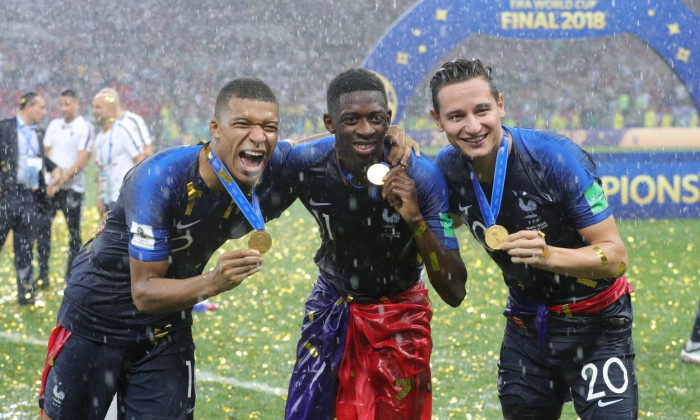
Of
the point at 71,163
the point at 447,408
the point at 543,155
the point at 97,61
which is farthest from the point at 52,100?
the point at 543,155

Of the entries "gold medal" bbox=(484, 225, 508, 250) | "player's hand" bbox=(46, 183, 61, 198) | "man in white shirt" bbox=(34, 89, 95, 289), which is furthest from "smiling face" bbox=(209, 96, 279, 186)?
"player's hand" bbox=(46, 183, 61, 198)

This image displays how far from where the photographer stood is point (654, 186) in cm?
1420

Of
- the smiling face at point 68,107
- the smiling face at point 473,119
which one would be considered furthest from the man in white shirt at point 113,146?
the smiling face at point 473,119

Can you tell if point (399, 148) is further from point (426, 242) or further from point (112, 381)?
point (112, 381)

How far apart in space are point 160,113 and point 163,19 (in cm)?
587

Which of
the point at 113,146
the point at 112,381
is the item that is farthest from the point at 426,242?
the point at 113,146

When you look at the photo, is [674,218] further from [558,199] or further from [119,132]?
[558,199]

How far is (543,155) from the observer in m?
3.85

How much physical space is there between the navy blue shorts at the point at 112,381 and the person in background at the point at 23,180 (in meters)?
5.56

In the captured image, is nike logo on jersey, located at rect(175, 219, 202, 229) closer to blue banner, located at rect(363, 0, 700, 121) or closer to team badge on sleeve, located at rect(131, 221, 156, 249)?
team badge on sleeve, located at rect(131, 221, 156, 249)

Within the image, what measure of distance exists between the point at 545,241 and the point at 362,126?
88cm

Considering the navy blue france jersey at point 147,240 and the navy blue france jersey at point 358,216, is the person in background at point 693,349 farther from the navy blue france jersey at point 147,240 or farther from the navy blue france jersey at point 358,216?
the navy blue france jersey at point 147,240

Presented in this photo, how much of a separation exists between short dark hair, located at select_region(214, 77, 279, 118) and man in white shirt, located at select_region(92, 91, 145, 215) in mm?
5545

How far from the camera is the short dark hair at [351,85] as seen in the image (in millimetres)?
3965
